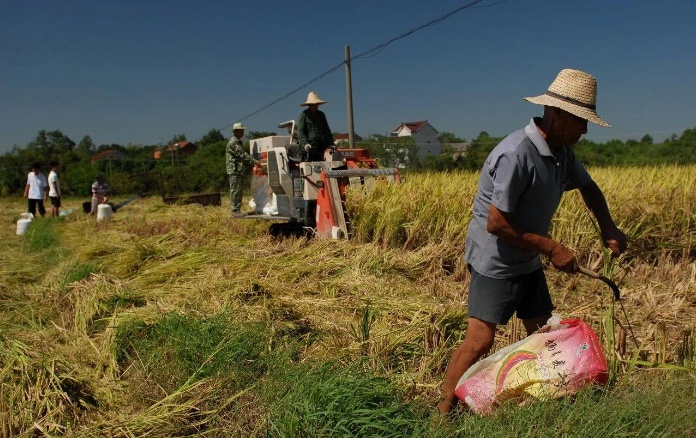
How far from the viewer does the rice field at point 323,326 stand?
8.90 ft

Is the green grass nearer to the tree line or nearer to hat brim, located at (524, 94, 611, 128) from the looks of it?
hat brim, located at (524, 94, 611, 128)

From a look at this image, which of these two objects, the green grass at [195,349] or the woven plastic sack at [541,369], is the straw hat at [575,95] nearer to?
the woven plastic sack at [541,369]

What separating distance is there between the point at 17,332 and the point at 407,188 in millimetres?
4548

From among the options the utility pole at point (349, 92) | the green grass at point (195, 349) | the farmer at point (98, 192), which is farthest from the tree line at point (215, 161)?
the green grass at point (195, 349)

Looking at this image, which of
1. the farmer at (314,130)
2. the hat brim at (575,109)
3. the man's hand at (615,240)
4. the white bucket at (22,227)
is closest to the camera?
the hat brim at (575,109)

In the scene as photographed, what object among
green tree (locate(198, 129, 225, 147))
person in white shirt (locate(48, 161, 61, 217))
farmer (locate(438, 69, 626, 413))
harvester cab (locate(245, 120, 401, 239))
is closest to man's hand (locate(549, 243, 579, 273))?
farmer (locate(438, 69, 626, 413))

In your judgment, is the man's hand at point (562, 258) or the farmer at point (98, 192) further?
the farmer at point (98, 192)

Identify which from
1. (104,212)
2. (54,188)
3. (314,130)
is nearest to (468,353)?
(314,130)

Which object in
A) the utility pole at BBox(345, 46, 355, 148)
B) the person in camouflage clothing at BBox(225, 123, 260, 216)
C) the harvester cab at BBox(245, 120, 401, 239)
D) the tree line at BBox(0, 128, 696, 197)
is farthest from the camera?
the tree line at BBox(0, 128, 696, 197)

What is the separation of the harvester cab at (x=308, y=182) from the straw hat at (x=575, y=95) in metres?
4.69

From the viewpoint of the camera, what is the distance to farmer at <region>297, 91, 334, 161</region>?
8.28 metres

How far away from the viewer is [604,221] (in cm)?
306

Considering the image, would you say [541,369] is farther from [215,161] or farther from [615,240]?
[215,161]

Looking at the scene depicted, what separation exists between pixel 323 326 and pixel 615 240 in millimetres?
2022
